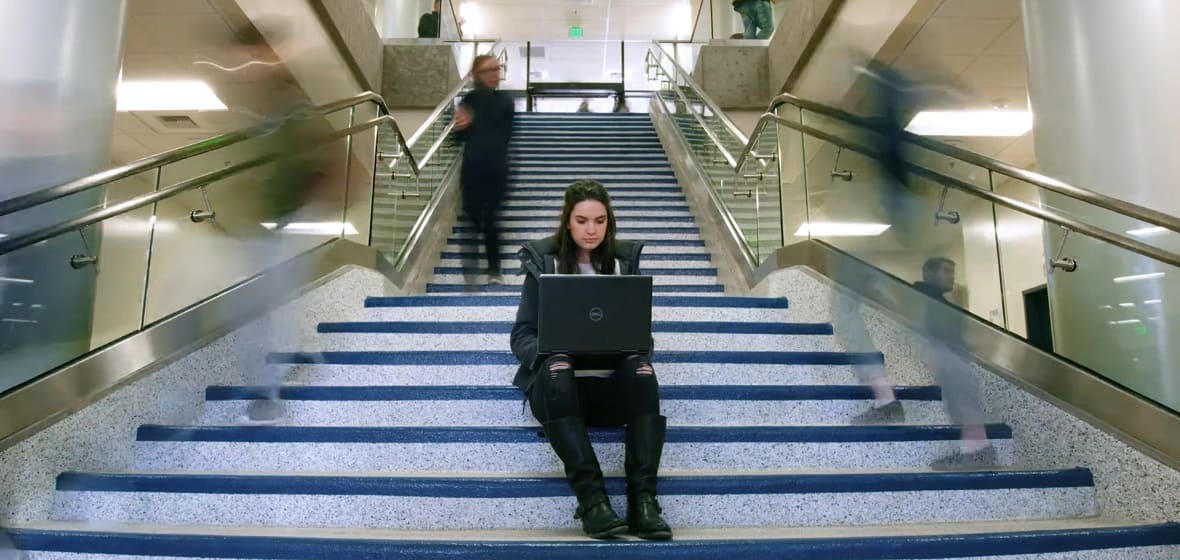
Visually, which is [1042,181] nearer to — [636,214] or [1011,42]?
[636,214]

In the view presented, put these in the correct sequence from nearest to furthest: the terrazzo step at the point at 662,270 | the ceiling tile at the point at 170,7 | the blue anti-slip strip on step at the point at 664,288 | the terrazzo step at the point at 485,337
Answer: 1. the terrazzo step at the point at 485,337
2. the blue anti-slip strip on step at the point at 664,288
3. the terrazzo step at the point at 662,270
4. the ceiling tile at the point at 170,7

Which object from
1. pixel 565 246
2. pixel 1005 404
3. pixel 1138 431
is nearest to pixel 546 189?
pixel 565 246

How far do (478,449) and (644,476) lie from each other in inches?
26.8

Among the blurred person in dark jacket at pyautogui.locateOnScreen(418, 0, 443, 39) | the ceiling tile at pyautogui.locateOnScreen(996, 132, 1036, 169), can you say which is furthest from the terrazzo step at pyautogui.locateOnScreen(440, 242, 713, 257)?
the blurred person in dark jacket at pyautogui.locateOnScreen(418, 0, 443, 39)

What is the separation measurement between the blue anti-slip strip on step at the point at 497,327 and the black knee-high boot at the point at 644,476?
1.33m

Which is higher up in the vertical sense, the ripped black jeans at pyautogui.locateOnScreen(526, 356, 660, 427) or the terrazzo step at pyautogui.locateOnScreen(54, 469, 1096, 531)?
the ripped black jeans at pyautogui.locateOnScreen(526, 356, 660, 427)

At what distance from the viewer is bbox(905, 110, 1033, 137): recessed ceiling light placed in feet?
26.0

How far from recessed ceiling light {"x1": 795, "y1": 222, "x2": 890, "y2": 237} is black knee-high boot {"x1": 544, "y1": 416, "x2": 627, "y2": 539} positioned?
7.37 feet

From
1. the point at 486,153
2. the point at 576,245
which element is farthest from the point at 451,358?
the point at 486,153

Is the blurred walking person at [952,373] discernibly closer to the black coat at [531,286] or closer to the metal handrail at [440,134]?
the black coat at [531,286]

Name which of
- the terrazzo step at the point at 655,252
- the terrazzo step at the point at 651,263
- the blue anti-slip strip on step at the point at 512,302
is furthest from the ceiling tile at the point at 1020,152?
the blue anti-slip strip on step at the point at 512,302

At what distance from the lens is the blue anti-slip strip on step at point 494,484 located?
2.24 m

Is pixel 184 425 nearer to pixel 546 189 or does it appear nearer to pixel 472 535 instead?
pixel 472 535

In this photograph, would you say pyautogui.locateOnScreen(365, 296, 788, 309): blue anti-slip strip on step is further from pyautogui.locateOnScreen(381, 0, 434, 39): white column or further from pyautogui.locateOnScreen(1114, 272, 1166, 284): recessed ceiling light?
pyautogui.locateOnScreen(381, 0, 434, 39): white column
